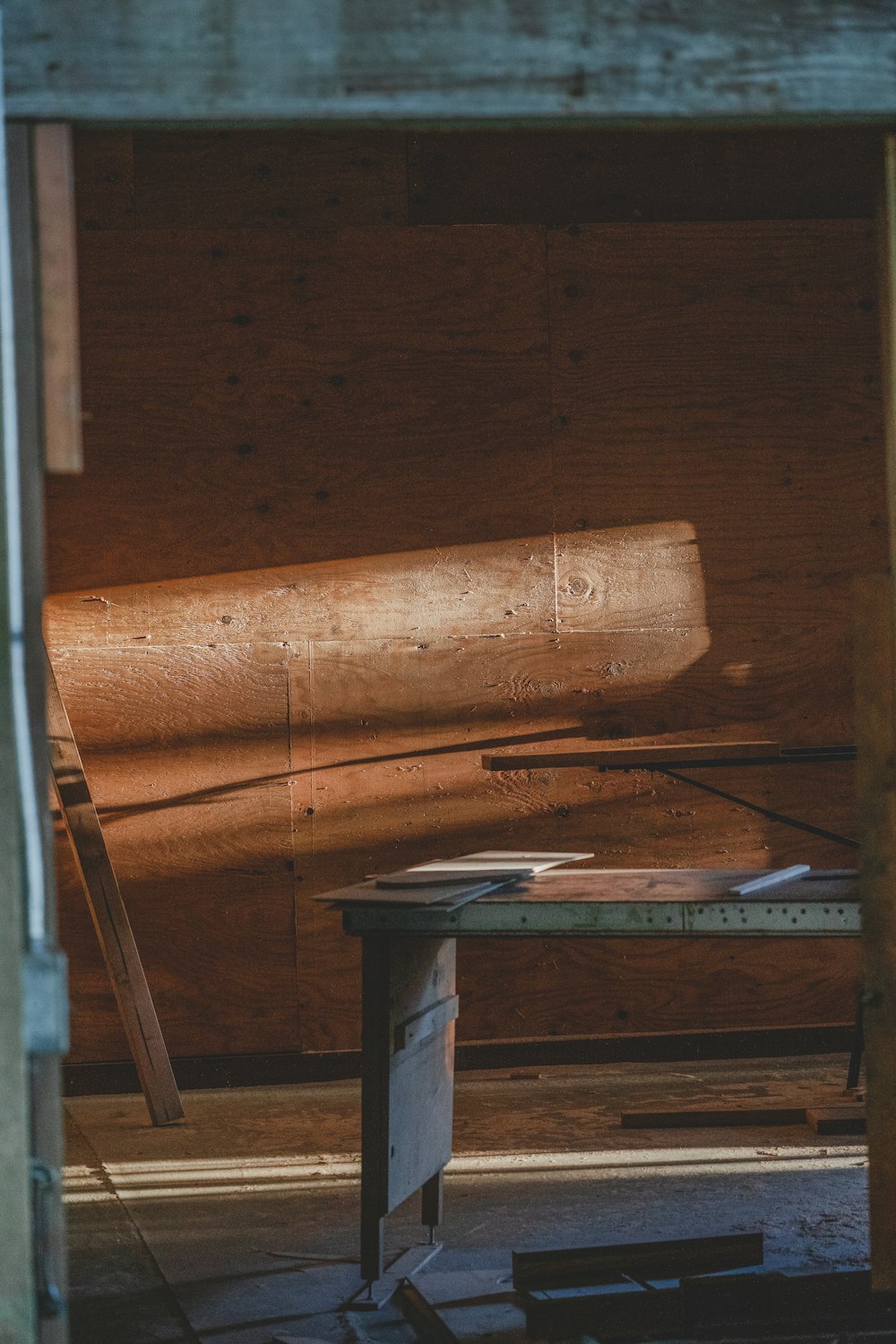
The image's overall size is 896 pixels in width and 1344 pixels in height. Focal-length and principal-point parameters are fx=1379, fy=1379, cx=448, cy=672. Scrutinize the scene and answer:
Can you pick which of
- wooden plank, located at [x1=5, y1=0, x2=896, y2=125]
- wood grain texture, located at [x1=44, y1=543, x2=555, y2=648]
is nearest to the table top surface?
wooden plank, located at [x1=5, y1=0, x2=896, y2=125]

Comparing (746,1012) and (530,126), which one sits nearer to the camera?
(530,126)

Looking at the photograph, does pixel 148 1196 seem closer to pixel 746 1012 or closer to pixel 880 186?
pixel 746 1012

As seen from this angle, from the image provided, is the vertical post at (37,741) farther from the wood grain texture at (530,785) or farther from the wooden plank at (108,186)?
the wooden plank at (108,186)

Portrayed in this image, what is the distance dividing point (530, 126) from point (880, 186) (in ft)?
1.85

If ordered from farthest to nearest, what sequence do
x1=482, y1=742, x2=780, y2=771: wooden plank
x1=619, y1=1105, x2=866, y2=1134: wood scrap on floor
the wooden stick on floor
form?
the wooden stick on floor → x1=482, y1=742, x2=780, y2=771: wooden plank → x1=619, y1=1105, x2=866, y2=1134: wood scrap on floor

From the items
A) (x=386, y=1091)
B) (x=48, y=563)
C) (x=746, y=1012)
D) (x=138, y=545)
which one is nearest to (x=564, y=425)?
(x=138, y=545)

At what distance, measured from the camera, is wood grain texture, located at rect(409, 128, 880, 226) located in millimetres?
5617

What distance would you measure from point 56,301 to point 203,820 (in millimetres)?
3703

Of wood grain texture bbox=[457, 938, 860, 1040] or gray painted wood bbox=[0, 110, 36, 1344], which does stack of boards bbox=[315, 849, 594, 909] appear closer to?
gray painted wood bbox=[0, 110, 36, 1344]

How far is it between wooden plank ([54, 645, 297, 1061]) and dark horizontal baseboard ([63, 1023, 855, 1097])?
9 cm

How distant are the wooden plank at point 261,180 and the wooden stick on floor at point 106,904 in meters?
1.94

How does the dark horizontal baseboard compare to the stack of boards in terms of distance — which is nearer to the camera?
the stack of boards

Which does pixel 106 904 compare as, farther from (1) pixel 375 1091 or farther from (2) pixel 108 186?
(2) pixel 108 186

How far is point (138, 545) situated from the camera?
5453 mm
